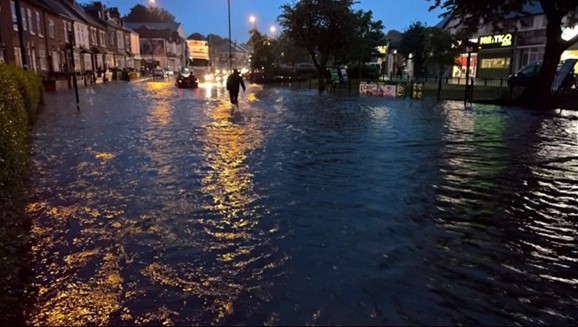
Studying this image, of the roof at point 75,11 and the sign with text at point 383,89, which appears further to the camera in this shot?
the roof at point 75,11

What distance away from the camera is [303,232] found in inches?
233

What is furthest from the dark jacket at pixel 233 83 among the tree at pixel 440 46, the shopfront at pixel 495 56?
the shopfront at pixel 495 56

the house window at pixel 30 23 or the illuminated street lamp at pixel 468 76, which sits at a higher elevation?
the house window at pixel 30 23

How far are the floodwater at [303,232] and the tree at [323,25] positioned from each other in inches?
1239

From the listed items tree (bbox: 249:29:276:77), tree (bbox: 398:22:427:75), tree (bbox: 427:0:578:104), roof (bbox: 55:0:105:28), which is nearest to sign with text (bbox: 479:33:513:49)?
tree (bbox: 398:22:427:75)

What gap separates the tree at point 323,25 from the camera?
4184cm

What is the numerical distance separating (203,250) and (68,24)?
54882 millimetres

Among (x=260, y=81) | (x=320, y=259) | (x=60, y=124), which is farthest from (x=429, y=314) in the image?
(x=260, y=81)

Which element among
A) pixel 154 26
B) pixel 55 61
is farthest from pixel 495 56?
pixel 154 26

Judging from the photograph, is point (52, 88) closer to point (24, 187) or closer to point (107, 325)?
point (24, 187)

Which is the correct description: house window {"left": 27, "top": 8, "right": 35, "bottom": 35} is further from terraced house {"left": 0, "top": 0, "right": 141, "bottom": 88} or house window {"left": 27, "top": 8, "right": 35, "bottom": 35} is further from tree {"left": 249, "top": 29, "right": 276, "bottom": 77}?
tree {"left": 249, "top": 29, "right": 276, "bottom": 77}

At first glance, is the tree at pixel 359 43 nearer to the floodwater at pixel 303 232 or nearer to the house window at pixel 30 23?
the house window at pixel 30 23

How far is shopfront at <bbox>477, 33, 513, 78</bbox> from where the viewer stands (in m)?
51.5

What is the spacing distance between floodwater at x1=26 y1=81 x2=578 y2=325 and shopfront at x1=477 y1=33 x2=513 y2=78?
43458 millimetres
